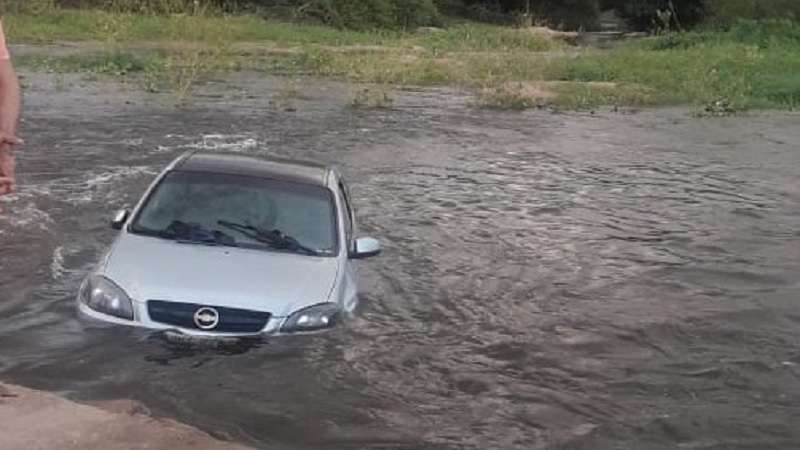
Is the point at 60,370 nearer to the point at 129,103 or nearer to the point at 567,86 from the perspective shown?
the point at 129,103

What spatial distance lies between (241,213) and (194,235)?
46cm

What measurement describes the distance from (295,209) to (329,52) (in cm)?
2712

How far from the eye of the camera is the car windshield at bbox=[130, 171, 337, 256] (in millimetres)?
9164

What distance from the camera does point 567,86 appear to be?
30203 millimetres

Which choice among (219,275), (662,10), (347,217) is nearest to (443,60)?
(347,217)

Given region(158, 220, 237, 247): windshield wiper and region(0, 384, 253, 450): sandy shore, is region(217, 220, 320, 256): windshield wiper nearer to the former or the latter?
region(158, 220, 237, 247): windshield wiper

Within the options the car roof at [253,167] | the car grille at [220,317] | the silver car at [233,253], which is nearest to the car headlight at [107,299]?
the silver car at [233,253]

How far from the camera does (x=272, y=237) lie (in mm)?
9211

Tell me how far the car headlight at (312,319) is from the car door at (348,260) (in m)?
0.33

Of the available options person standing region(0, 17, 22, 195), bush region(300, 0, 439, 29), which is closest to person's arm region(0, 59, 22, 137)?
person standing region(0, 17, 22, 195)

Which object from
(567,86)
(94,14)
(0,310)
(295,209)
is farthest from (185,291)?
(94,14)

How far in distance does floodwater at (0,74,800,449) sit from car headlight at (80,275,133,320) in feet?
0.60

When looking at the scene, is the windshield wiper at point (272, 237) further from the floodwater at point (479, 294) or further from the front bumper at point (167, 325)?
the front bumper at point (167, 325)

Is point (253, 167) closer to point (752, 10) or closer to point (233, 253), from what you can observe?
point (233, 253)
